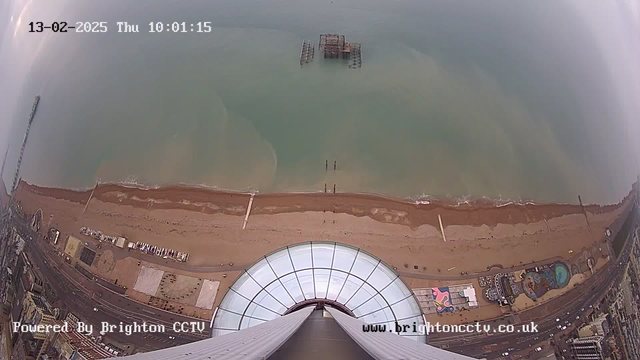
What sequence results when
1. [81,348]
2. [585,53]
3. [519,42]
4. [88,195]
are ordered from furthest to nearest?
[519,42] → [585,53] → [88,195] → [81,348]

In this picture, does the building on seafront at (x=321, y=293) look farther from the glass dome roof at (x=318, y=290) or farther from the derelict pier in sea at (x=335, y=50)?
the derelict pier in sea at (x=335, y=50)

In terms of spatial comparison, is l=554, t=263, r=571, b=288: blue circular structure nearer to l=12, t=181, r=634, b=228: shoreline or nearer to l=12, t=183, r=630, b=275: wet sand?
l=12, t=183, r=630, b=275: wet sand

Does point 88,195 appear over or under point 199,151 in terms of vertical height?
under

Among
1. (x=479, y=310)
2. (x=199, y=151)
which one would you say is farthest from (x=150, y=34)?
(x=479, y=310)

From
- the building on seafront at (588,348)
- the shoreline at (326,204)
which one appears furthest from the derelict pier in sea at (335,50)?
the building on seafront at (588,348)

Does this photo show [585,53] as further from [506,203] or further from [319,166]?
[319,166]

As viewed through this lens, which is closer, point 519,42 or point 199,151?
point 199,151

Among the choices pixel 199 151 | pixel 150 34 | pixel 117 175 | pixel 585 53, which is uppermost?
pixel 150 34

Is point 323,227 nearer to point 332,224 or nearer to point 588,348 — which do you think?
point 332,224

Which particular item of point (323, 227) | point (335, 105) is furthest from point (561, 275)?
point (335, 105)
